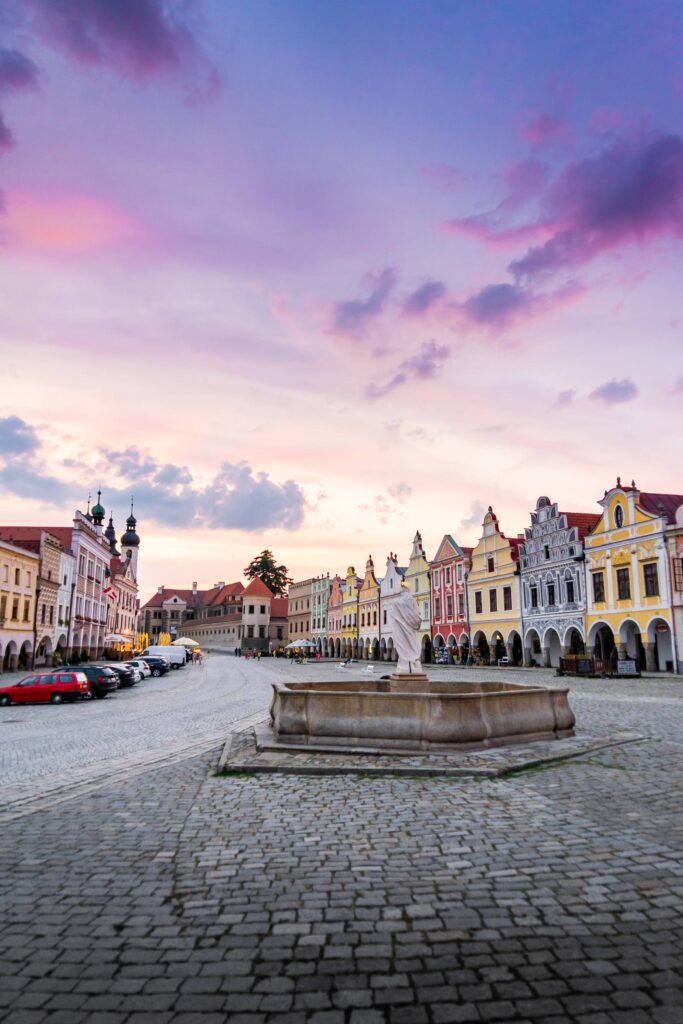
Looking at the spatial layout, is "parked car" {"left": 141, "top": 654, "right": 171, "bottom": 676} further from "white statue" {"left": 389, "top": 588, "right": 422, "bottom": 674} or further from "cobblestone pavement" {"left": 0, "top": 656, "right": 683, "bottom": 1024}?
"cobblestone pavement" {"left": 0, "top": 656, "right": 683, "bottom": 1024}

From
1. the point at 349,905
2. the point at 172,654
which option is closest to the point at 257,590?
the point at 172,654

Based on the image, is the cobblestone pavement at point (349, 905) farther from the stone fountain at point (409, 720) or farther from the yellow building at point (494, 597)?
the yellow building at point (494, 597)

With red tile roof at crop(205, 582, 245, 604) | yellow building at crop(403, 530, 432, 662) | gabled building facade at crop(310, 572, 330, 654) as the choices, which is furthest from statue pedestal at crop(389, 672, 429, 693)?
red tile roof at crop(205, 582, 245, 604)

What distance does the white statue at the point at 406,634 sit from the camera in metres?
15.9

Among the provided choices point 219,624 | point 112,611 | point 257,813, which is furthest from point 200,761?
point 219,624

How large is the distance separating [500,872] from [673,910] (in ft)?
4.32

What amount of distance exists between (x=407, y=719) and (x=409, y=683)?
4540 mm

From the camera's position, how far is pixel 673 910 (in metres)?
4.92

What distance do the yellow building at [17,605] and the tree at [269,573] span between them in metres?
72.7

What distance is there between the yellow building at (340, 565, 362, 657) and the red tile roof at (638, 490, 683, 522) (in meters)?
47.6

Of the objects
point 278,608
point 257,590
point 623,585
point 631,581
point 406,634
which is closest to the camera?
point 406,634

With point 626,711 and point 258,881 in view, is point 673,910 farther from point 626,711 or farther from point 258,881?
point 626,711

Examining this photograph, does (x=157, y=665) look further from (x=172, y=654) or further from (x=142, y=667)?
(x=172, y=654)

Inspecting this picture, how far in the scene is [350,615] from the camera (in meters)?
91.4
